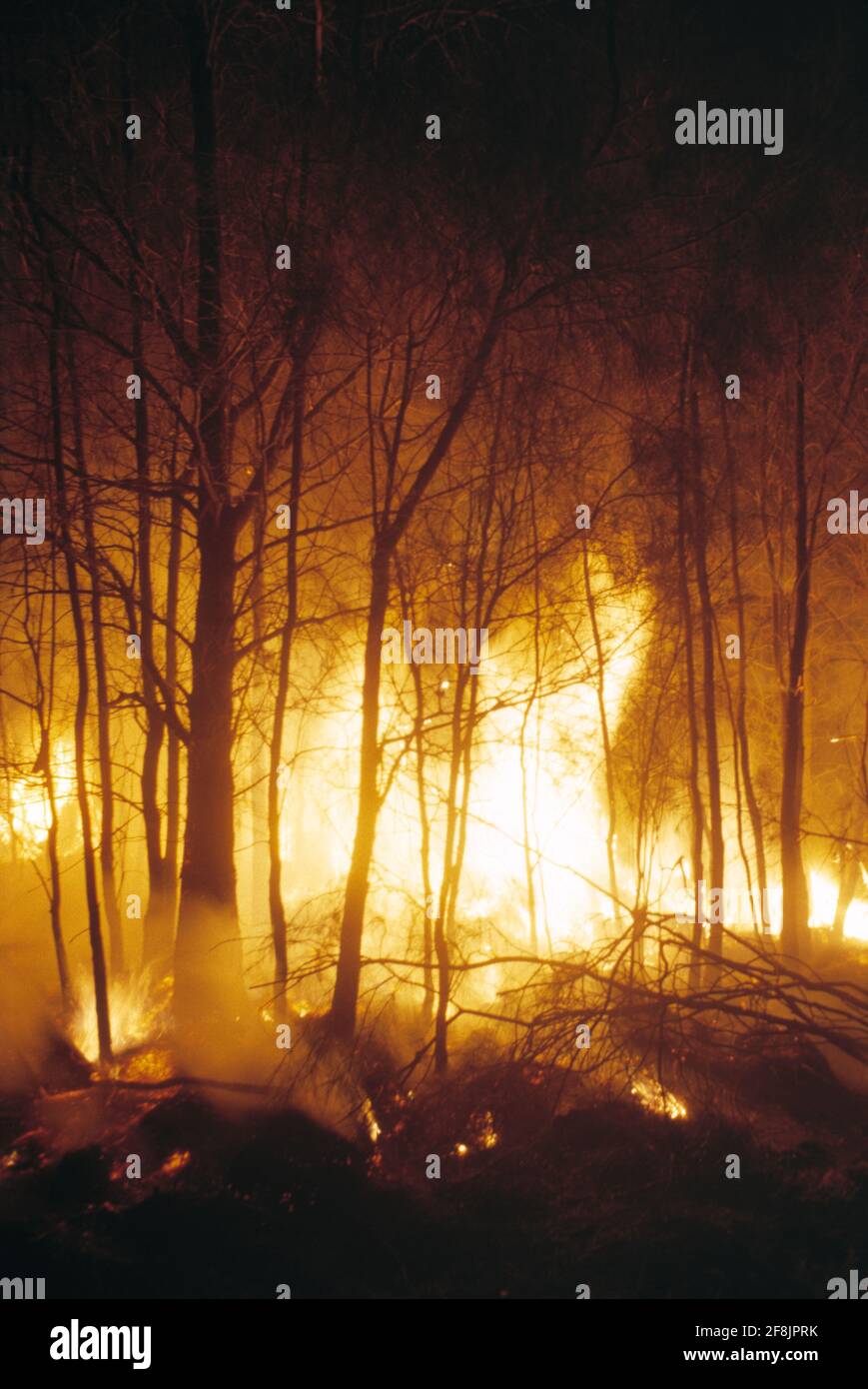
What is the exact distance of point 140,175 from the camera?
8.74 m

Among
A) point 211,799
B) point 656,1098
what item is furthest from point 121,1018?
point 656,1098

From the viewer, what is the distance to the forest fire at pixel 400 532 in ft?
24.8

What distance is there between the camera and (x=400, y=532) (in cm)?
920

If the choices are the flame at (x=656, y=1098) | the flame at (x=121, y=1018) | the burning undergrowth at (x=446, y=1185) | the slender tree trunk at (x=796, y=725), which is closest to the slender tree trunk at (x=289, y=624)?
the burning undergrowth at (x=446, y=1185)

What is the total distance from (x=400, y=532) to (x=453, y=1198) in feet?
19.3

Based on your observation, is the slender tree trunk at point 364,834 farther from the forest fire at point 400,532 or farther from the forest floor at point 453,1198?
the forest floor at point 453,1198

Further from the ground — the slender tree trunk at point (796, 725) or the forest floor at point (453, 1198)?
the slender tree trunk at point (796, 725)

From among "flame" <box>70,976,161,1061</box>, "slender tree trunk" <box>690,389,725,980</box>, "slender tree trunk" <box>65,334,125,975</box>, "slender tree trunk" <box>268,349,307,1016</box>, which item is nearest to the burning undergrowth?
"flame" <box>70,976,161,1061</box>

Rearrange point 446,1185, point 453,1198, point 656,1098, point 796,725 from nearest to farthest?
point 453,1198
point 446,1185
point 656,1098
point 796,725

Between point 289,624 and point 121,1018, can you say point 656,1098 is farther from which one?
point 121,1018

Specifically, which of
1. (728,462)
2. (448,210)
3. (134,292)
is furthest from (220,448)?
(728,462)

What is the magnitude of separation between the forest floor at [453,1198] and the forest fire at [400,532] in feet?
0.11

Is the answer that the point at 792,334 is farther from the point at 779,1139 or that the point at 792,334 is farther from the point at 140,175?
the point at 779,1139
